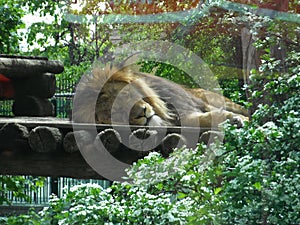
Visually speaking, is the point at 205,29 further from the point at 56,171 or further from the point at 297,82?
the point at 297,82

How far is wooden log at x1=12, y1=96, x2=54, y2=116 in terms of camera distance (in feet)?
13.3

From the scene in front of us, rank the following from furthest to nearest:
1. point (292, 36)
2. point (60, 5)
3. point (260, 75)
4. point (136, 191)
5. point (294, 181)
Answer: point (60, 5)
point (292, 36)
point (136, 191)
point (260, 75)
point (294, 181)

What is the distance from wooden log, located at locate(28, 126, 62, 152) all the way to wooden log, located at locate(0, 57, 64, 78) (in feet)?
3.05

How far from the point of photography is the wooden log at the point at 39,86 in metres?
4.04

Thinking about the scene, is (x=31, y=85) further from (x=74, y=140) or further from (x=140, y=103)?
(x=74, y=140)

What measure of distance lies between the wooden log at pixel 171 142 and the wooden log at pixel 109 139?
0.19 meters

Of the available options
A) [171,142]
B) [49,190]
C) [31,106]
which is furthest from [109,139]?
[49,190]

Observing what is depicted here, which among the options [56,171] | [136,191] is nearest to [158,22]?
[56,171]

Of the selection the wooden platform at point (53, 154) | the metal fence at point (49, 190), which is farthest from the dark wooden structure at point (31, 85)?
the metal fence at point (49, 190)

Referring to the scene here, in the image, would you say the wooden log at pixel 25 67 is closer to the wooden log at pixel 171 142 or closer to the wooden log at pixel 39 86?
the wooden log at pixel 39 86

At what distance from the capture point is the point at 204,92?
4043 millimetres

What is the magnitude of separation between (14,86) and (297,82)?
247cm

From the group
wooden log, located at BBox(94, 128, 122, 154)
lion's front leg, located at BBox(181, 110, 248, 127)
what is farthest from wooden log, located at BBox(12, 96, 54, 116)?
wooden log, located at BBox(94, 128, 122, 154)

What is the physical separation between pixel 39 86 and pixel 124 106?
75 cm
